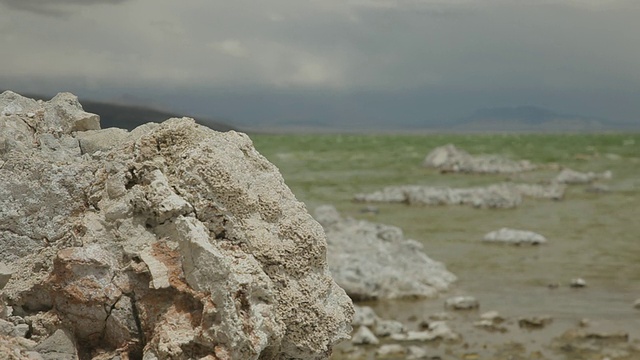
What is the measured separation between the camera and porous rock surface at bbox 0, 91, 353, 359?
14.0 feet

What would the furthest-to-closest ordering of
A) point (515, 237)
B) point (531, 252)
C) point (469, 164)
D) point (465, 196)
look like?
point (469, 164)
point (465, 196)
point (515, 237)
point (531, 252)

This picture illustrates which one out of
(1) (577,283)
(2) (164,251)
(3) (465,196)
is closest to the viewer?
(2) (164,251)

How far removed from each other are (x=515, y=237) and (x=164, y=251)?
2051 cm

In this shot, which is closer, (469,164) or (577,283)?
(577,283)

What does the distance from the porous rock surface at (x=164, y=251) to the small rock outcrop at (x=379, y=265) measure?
12.0m

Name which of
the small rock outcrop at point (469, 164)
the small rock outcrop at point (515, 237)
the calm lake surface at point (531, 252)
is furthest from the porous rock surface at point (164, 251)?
the small rock outcrop at point (469, 164)

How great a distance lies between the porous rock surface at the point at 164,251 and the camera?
14.0ft

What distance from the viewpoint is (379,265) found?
58.7 feet

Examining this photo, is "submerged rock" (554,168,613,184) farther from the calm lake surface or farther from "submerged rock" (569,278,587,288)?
"submerged rock" (569,278,587,288)

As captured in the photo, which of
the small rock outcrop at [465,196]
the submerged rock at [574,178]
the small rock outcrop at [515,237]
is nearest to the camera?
the small rock outcrop at [515,237]

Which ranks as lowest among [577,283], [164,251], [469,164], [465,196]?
[469,164]

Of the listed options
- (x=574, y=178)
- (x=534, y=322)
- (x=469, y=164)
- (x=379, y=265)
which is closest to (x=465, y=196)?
(x=574, y=178)

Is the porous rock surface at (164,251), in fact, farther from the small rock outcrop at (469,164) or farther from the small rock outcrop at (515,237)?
the small rock outcrop at (469,164)

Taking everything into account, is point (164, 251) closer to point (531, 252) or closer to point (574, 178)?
point (531, 252)
